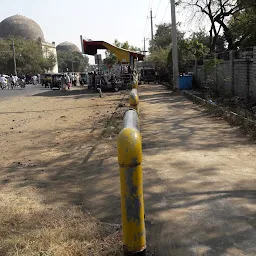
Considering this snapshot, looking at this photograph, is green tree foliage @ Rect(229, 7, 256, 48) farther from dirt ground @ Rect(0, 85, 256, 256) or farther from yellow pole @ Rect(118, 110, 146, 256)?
yellow pole @ Rect(118, 110, 146, 256)

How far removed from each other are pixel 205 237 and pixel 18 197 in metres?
2.50

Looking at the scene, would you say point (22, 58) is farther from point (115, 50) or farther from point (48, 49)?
point (115, 50)

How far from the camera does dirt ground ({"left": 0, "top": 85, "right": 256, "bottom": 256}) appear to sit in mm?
3158

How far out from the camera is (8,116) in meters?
13.6

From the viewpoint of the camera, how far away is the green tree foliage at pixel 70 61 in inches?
4535

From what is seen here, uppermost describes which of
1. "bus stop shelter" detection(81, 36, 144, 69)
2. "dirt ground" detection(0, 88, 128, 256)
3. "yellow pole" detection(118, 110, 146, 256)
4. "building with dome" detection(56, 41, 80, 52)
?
"building with dome" detection(56, 41, 80, 52)

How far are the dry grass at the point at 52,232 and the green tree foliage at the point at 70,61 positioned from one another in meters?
113

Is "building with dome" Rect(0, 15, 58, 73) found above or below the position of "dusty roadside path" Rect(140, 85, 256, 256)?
above

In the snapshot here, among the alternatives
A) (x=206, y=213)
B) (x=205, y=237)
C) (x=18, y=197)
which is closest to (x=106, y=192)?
(x=18, y=197)

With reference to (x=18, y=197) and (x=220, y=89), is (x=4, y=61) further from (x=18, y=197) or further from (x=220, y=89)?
(x=18, y=197)

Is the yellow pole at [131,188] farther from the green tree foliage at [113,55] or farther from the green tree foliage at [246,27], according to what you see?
the green tree foliage at [113,55]

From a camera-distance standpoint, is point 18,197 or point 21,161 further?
point 21,161

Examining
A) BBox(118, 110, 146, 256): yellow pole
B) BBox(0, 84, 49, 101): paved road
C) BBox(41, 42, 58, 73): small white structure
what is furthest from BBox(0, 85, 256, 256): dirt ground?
BBox(41, 42, 58, 73): small white structure

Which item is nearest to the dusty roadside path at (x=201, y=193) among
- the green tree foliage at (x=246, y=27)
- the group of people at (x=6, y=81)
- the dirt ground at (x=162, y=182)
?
the dirt ground at (x=162, y=182)
